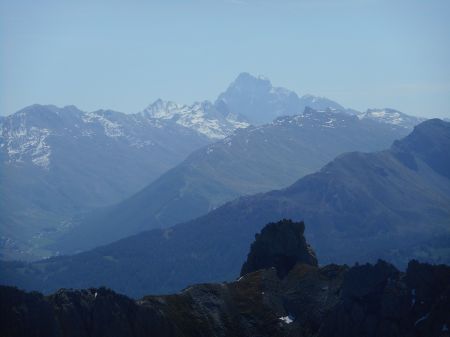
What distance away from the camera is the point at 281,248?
5940 inches

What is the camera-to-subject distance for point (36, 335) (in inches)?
3883

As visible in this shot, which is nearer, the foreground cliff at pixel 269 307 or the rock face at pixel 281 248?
Answer: the foreground cliff at pixel 269 307

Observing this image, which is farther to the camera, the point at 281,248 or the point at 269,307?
the point at 281,248

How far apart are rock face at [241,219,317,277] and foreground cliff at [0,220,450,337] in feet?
33.3

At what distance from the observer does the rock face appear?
15012 centimetres

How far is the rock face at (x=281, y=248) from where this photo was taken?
150125 mm

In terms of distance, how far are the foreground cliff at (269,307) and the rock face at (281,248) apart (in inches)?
A: 400

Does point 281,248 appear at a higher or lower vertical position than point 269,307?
higher

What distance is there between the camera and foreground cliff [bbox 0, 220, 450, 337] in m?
102

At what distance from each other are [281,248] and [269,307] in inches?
1019

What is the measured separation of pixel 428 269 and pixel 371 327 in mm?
11904

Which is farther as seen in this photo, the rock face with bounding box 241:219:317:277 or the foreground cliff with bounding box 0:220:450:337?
the rock face with bounding box 241:219:317:277

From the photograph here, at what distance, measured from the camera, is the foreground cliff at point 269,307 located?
101625 mm

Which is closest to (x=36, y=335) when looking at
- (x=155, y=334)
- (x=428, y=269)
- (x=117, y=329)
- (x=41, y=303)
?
(x=41, y=303)
